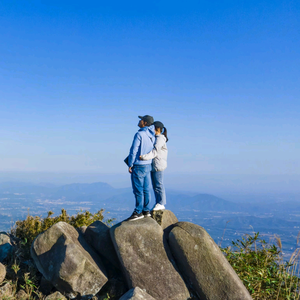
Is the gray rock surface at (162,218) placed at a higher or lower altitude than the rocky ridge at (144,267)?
higher

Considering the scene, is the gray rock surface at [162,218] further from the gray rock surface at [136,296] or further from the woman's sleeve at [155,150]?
the gray rock surface at [136,296]

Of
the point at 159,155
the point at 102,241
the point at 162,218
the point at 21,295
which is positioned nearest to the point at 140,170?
the point at 159,155

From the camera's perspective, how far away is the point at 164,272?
595 cm

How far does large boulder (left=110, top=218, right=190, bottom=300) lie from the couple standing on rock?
1.93 ft

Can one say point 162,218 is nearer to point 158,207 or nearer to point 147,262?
point 158,207

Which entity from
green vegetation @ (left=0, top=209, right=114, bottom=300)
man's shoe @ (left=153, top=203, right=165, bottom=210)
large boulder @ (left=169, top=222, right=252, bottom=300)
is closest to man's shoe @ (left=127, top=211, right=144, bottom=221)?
man's shoe @ (left=153, top=203, right=165, bottom=210)

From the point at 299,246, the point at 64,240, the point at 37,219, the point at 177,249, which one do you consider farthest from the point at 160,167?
the point at 37,219

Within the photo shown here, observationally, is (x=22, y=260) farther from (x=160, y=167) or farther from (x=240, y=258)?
(x=240, y=258)

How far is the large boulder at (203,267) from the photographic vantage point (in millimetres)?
5660

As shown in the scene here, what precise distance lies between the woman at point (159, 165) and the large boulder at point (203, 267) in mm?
1578

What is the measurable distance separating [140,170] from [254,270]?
4317 mm

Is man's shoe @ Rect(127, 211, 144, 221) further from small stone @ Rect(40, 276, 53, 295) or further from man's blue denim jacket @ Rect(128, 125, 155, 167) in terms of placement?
small stone @ Rect(40, 276, 53, 295)

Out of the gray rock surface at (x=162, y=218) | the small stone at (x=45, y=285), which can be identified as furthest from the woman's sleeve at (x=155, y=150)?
the small stone at (x=45, y=285)

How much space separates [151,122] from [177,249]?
3504mm
